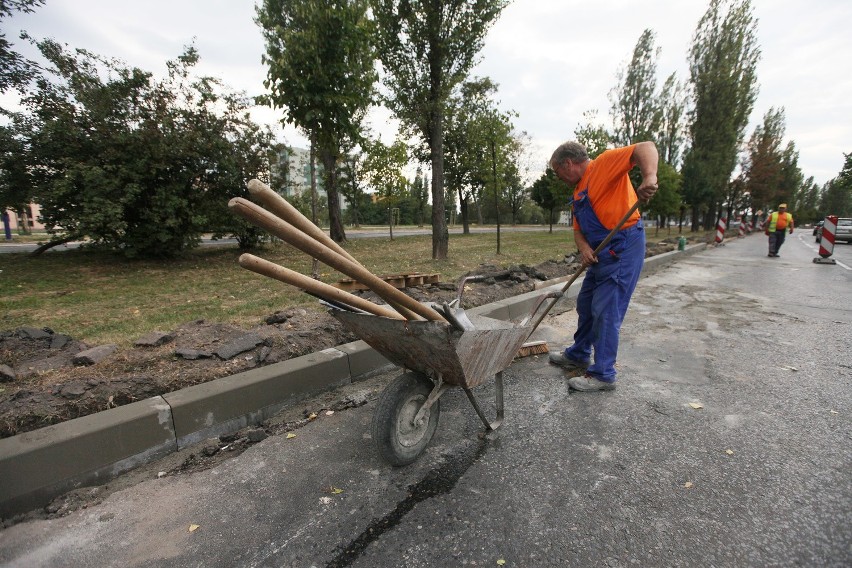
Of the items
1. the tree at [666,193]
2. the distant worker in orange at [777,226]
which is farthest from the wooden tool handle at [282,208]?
the tree at [666,193]

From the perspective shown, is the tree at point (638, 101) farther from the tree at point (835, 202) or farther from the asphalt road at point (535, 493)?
the tree at point (835, 202)

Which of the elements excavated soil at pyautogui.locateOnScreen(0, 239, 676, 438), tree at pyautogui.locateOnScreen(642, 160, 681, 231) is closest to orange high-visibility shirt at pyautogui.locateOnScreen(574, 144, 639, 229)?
excavated soil at pyautogui.locateOnScreen(0, 239, 676, 438)

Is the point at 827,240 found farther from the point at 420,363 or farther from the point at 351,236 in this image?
the point at 351,236

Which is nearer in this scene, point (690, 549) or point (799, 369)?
point (690, 549)

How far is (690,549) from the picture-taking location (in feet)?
5.49

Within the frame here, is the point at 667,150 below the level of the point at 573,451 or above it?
above

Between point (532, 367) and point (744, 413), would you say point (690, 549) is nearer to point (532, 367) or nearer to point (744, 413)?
point (744, 413)

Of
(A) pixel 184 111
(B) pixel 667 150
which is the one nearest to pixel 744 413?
(A) pixel 184 111

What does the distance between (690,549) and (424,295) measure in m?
4.02

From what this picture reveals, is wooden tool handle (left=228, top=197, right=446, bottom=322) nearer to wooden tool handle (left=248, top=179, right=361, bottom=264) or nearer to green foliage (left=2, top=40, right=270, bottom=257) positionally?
wooden tool handle (left=248, top=179, right=361, bottom=264)

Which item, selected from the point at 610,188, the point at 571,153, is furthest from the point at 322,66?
the point at 610,188

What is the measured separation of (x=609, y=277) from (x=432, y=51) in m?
8.22

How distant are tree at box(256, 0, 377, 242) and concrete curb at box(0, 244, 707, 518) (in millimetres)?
4060

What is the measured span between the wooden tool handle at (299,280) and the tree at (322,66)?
4.64 metres
